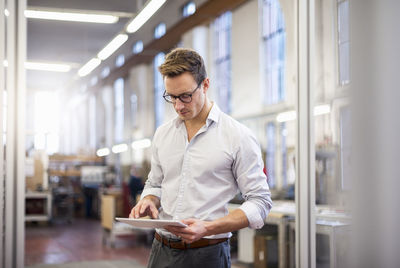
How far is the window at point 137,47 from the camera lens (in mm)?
15587

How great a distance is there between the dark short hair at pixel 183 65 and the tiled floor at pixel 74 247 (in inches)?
218

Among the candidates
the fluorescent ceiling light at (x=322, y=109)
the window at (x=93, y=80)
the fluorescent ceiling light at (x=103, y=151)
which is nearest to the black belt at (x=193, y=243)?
the fluorescent ceiling light at (x=322, y=109)

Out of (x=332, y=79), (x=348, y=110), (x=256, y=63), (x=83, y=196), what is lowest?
(x=83, y=196)

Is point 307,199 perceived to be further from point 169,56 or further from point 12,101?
point 12,101

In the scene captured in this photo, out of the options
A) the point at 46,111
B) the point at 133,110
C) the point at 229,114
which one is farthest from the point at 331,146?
the point at 46,111

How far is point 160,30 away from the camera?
13727 mm

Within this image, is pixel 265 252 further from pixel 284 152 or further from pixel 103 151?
pixel 103 151

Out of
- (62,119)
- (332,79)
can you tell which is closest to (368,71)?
(332,79)

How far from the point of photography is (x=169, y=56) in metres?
1.99

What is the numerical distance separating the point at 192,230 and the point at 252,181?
33 centimetres

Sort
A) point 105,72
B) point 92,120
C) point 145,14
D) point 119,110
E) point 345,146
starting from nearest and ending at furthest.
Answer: point 345,146, point 145,14, point 119,110, point 105,72, point 92,120

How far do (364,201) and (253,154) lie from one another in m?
0.64

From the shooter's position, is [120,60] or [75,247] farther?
[120,60]

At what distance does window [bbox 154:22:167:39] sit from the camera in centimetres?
1331
